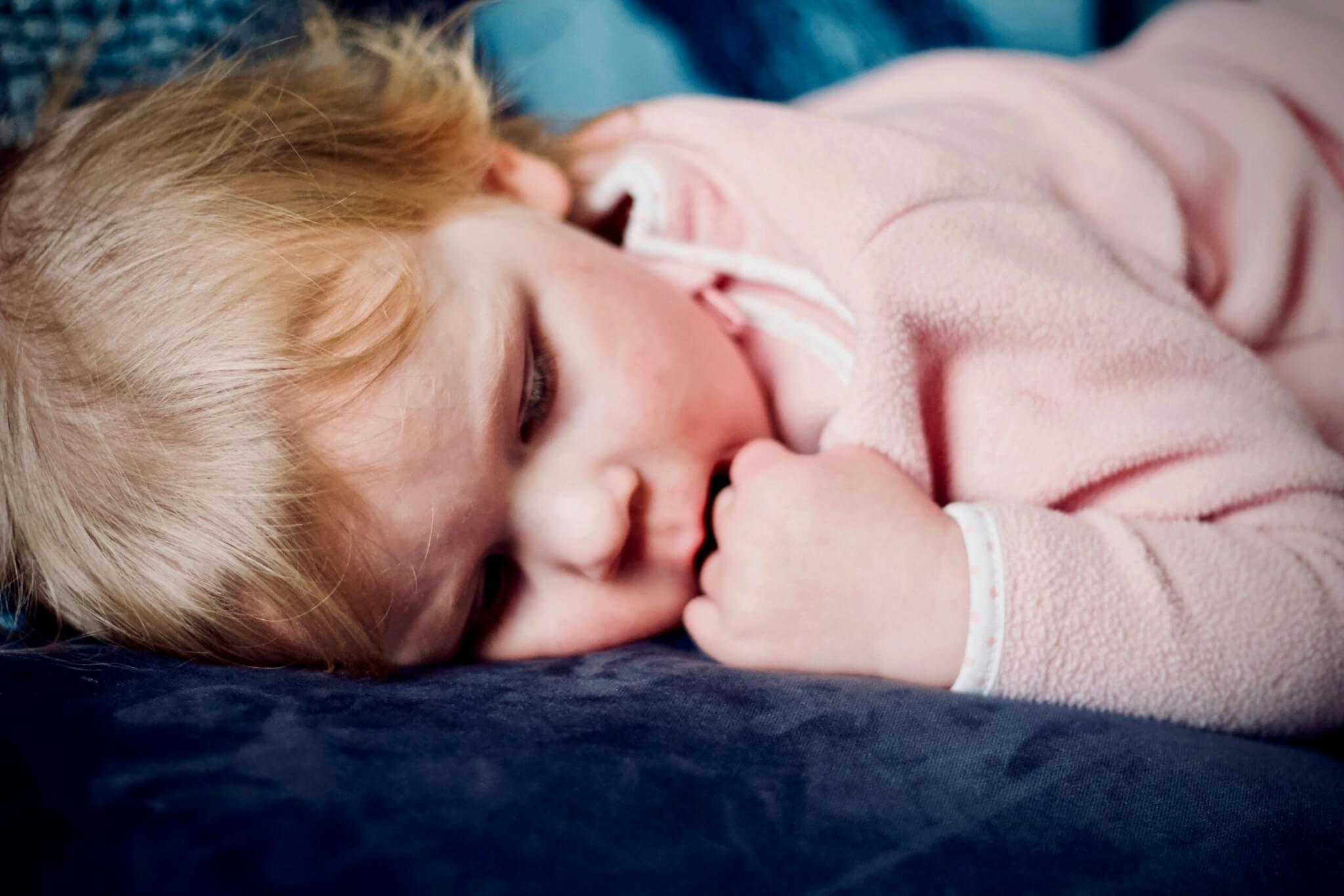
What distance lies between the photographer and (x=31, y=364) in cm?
67

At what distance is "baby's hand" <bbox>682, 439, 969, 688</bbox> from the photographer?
2.31ft

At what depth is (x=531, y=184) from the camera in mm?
1011

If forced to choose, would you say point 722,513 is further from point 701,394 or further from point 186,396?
point 186,396

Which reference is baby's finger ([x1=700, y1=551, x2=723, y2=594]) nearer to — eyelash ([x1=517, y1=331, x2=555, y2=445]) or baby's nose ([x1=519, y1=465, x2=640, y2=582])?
baby's nose ([x1=519, y1=465, x2=640, y2=582])

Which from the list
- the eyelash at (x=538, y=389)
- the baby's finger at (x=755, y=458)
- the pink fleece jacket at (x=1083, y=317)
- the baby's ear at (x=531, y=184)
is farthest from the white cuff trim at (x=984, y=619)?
the baby's ear at (x=531, y=184)

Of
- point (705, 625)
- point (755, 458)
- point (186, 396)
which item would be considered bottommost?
point (705, 625)

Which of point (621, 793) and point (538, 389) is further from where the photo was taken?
point (538, 389)

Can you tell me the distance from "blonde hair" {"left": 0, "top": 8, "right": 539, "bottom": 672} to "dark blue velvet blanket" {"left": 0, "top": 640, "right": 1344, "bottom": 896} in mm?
83

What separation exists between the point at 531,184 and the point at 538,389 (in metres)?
0.34

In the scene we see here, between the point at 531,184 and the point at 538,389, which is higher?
the point at 531,184

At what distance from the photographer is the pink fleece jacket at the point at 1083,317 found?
688 millimetres

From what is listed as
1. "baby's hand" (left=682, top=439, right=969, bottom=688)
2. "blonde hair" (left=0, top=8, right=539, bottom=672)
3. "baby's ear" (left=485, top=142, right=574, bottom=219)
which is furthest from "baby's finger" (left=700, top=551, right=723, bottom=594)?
"baby's ear" (left=485, top=142, right=574, bottom=219)

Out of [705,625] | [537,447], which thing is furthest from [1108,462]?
[537,447]

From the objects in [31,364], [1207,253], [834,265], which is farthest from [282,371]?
[1207,253]
